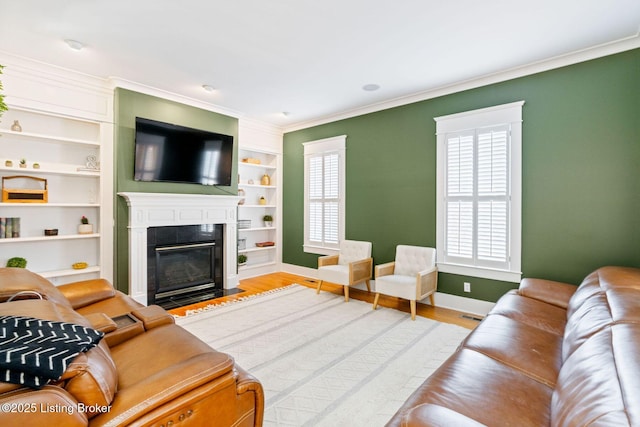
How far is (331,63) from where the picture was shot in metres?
3.50

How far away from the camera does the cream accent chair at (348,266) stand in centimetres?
441

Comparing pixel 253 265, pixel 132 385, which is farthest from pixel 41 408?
pixel 253 265

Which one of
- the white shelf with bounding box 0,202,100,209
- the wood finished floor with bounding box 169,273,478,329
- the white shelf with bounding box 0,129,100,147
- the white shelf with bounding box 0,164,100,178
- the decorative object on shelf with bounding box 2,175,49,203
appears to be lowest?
the wood finished floor with bounding box 169,273,478,329

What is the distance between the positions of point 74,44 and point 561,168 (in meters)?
5.25

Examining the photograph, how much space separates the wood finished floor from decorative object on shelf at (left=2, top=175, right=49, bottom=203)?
2.05 meters

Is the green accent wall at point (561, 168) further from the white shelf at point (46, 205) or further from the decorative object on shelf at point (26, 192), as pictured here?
the decorative object on shelf at point (26, 192)

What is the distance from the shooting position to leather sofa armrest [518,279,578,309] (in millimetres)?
2695

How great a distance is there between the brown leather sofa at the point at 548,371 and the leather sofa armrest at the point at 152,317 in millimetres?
1625

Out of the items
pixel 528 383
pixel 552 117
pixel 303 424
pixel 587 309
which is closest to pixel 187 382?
pixel 303 424

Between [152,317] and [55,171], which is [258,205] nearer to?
[55,171]

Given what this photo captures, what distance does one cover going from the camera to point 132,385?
1.21 m

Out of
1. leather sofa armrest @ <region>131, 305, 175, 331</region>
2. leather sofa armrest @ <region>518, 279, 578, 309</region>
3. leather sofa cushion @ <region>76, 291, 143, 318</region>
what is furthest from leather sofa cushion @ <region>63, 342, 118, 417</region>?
leather sofa armrest @ <region>518, 279, 578, 309</region>

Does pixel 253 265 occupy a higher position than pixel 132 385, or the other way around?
pixel 132 385

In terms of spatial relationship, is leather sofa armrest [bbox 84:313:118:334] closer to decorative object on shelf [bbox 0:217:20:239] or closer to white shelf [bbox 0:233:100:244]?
white shelf [bbox 0:233:100:244]
